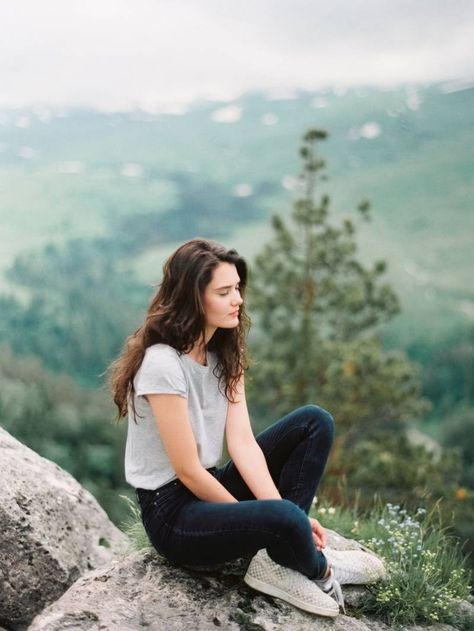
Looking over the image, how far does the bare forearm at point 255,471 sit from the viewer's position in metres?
2.42

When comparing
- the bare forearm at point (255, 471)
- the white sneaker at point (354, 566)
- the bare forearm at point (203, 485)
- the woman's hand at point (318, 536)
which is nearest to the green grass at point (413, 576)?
the white sneaker at point (354, 566)

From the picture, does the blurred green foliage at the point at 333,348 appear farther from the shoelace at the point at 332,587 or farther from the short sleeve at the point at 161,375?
the short sleeve at the point at 161,375

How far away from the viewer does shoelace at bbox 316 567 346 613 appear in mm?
2398

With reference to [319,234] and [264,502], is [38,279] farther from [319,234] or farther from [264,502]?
[264,502]

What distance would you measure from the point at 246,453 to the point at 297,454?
0.16 metres

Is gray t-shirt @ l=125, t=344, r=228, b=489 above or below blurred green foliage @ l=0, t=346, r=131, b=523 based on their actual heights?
above

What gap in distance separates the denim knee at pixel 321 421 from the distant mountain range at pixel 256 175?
511 inches

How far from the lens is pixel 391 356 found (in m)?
8.98

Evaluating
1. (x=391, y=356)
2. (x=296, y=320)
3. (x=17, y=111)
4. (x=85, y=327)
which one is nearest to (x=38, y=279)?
(x=85, y=327)

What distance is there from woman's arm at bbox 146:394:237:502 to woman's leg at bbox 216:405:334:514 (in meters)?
0.25

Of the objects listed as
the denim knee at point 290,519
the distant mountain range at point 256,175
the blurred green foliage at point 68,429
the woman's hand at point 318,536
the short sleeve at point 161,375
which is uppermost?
the distant mountain range at point 256,175

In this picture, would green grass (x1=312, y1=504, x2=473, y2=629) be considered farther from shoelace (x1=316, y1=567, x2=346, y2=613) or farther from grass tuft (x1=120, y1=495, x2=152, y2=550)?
grass tuft (x1=120, y1=495, x2=152, y2=550)

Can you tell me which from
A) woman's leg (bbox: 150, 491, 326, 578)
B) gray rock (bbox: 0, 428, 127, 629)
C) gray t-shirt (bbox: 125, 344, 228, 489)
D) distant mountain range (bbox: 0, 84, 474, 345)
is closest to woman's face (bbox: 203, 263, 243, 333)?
gray t-shirt (bbox: 125, 344, 228, 489)

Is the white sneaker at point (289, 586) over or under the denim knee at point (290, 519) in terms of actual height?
under
